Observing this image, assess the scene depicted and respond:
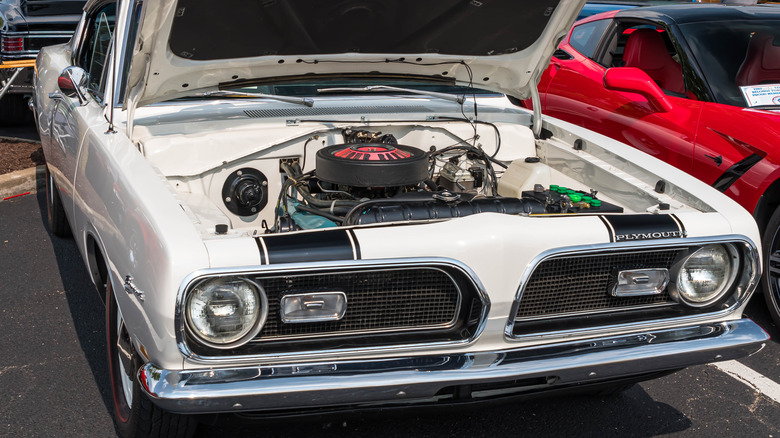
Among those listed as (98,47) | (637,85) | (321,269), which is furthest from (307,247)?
(637,85)

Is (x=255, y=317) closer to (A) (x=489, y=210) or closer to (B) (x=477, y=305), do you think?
(B) (x=477, y=305)

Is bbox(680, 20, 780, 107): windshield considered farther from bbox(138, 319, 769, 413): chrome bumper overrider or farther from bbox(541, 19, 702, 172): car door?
bbox(138, 319, 769, 413): chrome bumper overrider

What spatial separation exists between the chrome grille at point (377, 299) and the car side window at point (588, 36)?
11.2 ft

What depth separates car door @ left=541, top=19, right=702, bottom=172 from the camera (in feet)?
13.3

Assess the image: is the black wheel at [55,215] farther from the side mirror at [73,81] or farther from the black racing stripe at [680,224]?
the black racing stripe at [680,224]

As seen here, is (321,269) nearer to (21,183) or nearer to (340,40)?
(340,40)

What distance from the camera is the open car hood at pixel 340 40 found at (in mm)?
2721

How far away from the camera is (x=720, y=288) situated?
2.48 metres

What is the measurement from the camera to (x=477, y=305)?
2.18 meters

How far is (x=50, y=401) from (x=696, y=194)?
249 cm

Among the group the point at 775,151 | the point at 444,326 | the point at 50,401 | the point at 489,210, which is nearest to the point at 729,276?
the point at 489,210

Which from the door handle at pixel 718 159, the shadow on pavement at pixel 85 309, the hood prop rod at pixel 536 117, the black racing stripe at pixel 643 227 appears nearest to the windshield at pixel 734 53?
the door handle at pixel 718 159

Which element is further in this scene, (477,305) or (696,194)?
(696,194)

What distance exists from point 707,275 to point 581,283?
1.50 ft
